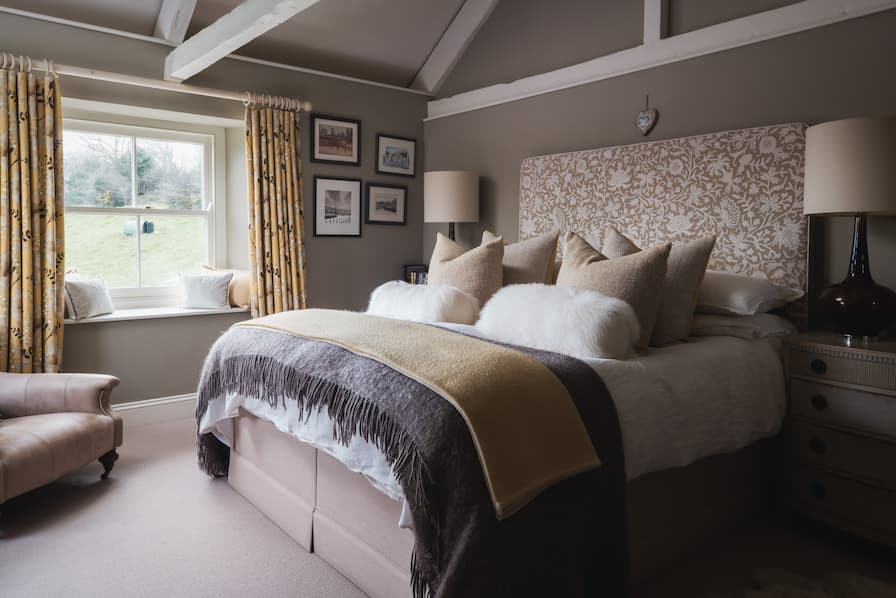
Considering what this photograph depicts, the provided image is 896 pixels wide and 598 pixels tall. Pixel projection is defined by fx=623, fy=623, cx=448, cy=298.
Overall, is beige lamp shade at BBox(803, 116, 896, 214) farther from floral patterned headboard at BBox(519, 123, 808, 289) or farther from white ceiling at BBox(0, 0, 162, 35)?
white ceiling at BBox(0, 0, 162, 35)

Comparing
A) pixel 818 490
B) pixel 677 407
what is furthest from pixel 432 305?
pixel 818 490

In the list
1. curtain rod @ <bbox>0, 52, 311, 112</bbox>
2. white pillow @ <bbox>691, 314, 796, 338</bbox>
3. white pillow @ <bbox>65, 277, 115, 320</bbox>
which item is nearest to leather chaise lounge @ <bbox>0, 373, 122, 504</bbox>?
white pillow @ <bbox>65, 277, 115, 320</bbox>

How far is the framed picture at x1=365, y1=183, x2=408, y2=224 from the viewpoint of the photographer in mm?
4957

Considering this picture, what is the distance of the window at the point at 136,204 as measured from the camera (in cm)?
407

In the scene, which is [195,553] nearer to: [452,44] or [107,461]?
[107,461]

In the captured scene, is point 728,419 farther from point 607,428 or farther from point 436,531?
point 436,531

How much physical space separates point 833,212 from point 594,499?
1580mm

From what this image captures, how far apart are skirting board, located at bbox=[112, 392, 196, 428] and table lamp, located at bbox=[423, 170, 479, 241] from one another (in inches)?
84.2

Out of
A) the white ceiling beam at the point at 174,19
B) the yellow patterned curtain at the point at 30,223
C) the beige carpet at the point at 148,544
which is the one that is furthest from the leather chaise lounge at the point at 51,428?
the white ceiling beam at the point at 174,19

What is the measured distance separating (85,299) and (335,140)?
2035 millimetres

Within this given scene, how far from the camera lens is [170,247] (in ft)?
14.6

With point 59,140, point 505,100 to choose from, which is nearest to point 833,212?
point 505,100

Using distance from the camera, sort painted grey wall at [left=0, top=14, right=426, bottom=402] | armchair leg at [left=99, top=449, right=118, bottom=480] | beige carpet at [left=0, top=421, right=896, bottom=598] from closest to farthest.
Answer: beige carpet at [left=0, top=421, right=896, bottom=598] < armchair leg at [left=99, top=449, right=118, bottom=480] < painted grey wall at [left=0, top=14, right=426, bottom=402]

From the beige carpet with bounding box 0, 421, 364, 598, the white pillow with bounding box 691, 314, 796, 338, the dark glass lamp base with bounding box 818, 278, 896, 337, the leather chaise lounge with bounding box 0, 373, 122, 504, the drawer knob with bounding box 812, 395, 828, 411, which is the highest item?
the dark glass lamp base with bounding box 818, 278, 896, 337
